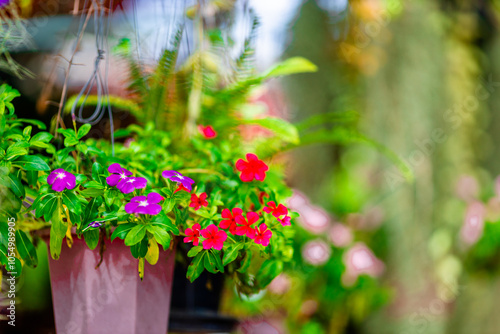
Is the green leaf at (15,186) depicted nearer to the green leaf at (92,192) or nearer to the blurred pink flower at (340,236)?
the green leaf at (92,192)

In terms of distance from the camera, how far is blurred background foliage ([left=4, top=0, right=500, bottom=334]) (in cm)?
218

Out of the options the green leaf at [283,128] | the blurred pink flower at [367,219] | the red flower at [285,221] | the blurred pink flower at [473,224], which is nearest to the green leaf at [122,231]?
the red flower at [285,221]

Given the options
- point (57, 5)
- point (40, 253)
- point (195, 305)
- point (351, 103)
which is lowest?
point (195, 305)

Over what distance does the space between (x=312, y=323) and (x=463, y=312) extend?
940 millimetres

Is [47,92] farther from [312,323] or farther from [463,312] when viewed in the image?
[463,312]

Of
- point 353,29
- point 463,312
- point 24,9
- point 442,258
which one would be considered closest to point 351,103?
point 353,29

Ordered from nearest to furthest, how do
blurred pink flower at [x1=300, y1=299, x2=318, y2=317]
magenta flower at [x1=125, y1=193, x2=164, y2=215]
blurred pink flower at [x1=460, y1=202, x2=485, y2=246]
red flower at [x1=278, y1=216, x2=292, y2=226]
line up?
magenta flower at [x1=125, y1=193, x2=164, y2=215], red flower at [x1=278, y1=216, x2=292, y2=226], blurred pink flower at [x1=300, y1=299, x2=318, y2=317], blurred pink flower at [x1=460, y1=202, x2=485, y2=246]

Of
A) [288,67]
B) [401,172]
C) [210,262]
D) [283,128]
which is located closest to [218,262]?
[210,262]

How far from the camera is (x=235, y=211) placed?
63 cm

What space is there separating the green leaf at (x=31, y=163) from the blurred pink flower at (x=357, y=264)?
1.67m

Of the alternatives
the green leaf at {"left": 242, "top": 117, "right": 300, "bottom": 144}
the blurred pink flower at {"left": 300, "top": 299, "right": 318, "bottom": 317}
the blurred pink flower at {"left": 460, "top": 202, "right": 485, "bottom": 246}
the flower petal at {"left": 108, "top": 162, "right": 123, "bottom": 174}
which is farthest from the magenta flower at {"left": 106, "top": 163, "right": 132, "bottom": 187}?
the blurred pink flower at {"left": 460, "top": 202, "right": 485, "bottom": 246}

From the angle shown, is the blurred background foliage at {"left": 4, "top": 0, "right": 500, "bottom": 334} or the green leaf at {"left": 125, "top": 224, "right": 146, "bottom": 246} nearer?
the green leaf at {"left": 125, "top": 224, "right": 146, "bottom": 246}

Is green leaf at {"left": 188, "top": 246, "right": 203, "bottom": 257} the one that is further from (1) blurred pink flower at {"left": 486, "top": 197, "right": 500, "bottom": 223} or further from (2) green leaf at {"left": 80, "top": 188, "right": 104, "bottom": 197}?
(1) blurred pink flower at {"left": 486, "top": 197, "right": 500, "bottom": 223}

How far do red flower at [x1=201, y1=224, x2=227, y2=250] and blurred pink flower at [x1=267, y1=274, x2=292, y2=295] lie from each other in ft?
4.69
